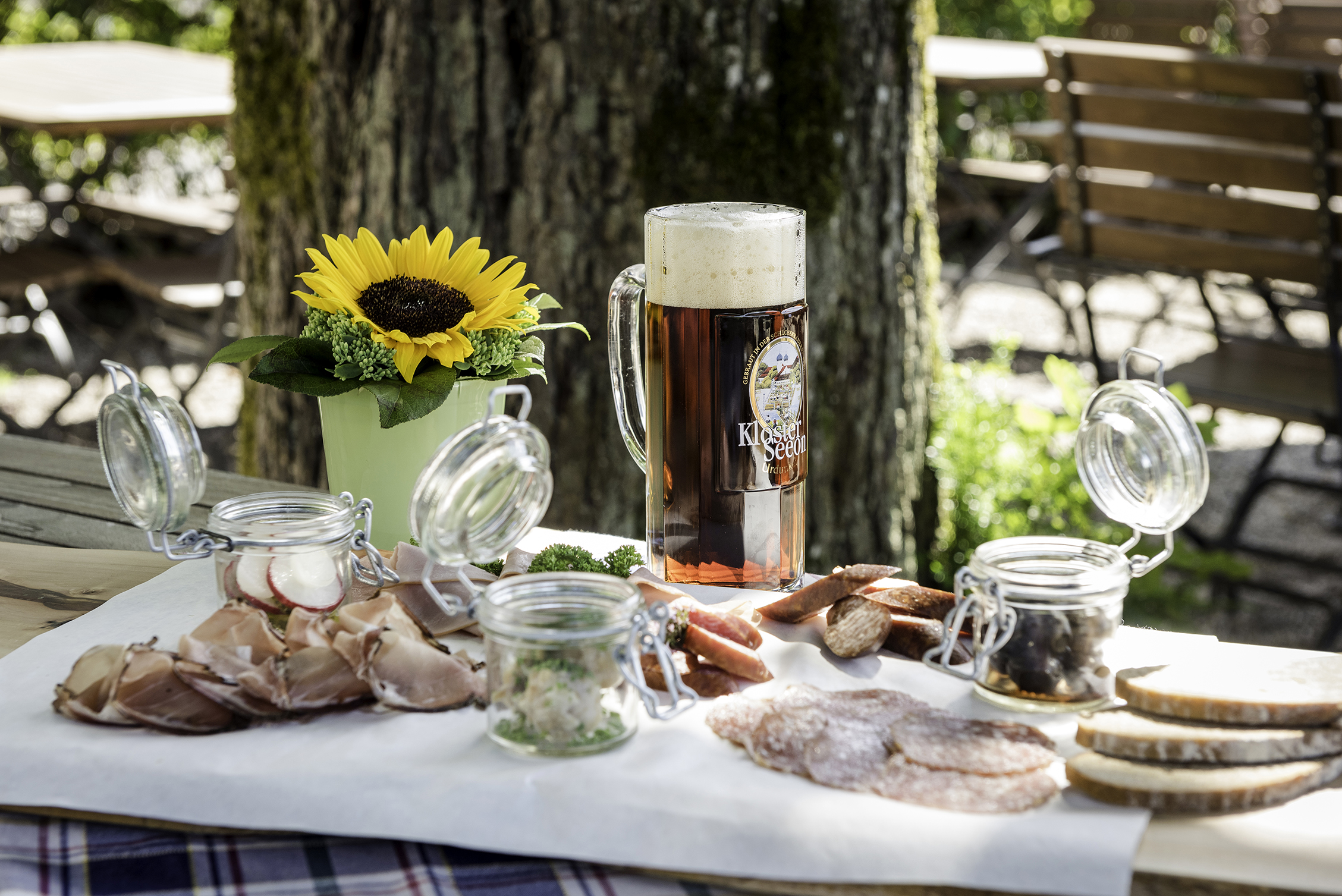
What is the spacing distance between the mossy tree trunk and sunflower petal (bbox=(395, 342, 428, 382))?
1052 mm

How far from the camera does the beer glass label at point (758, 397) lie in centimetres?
118

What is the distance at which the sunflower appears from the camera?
129 centimetres

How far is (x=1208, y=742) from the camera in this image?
87cm

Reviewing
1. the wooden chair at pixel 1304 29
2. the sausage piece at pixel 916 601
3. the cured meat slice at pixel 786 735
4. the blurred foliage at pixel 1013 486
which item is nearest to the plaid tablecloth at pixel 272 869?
the cured meat slice at pixel 786 735

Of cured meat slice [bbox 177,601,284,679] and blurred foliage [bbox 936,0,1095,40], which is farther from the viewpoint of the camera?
blurred foliage [bbox 936,0,1095,40]

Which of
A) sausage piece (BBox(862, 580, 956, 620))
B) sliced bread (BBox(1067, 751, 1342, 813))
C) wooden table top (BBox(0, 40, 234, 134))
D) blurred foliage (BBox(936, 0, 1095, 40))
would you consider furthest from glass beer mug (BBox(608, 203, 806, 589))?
blurred foliage (BBox(936, 0, 1095, 40))

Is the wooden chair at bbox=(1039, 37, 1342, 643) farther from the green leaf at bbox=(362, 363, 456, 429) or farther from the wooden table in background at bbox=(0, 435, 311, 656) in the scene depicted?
the wooden table in background at bbox=(0, 435, 311, 656)

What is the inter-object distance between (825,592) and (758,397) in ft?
0.64

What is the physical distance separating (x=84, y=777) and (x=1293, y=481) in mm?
3465

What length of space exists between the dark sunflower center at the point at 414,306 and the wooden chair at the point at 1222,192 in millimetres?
2325

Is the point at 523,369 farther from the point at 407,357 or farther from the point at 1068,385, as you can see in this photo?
the point at 1068,385

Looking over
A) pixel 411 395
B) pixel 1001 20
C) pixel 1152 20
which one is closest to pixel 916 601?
pixel 411 395

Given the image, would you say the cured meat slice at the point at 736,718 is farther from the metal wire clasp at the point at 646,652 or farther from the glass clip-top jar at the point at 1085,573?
the glass clip-top jar at the point at 1085,573

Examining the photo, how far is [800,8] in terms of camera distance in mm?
2242
